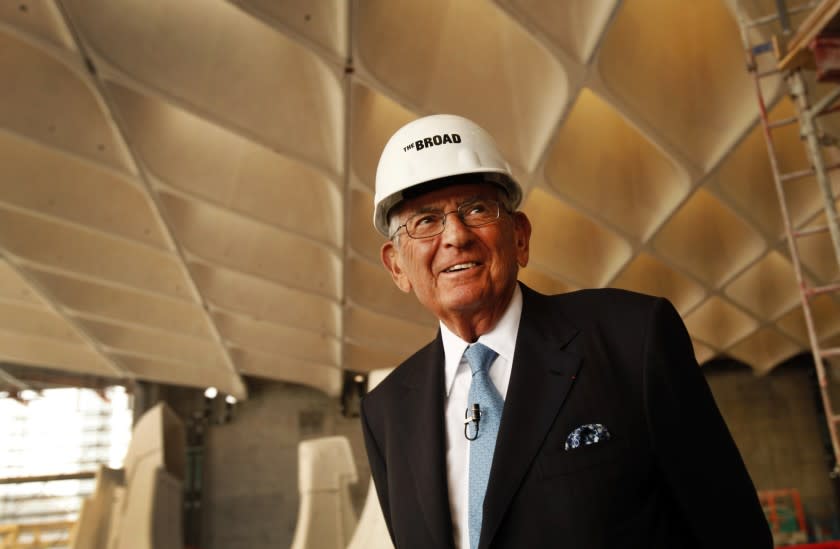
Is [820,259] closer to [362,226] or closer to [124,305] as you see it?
[362,226]

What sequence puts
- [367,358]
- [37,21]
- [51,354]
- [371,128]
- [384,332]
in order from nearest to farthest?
[37,21] < [371,128] < [384,332] < [51,354] < [367,358]

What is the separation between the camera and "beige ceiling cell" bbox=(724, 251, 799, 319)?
17.1 meters

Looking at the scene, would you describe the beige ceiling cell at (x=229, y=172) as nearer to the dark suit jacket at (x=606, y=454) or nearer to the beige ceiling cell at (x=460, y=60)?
the beige ceiling cell at (x=460, y=60)

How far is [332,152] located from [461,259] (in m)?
8.48

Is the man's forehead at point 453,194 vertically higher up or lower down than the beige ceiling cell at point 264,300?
lower down

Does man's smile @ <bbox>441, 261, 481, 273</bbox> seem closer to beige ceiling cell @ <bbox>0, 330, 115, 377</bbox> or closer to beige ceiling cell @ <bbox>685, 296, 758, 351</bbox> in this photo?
beige ceiling cell @ <bbox>685, 296, 758, 351</bbox>

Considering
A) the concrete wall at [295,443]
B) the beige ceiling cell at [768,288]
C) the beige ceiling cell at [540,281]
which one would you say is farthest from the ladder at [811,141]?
the concrete wall at [295,443]

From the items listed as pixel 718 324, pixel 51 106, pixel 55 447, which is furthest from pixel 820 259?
pixel 55 447

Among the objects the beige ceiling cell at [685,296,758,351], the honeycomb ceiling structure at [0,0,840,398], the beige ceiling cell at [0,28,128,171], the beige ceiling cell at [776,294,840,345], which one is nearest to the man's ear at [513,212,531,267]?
the honeycomb ceiling structure at [0,0,840,398]

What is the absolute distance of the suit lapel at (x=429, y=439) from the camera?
178 centimetres

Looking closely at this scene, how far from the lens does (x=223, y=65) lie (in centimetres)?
859

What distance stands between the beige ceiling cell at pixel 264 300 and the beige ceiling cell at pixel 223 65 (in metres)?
6.14

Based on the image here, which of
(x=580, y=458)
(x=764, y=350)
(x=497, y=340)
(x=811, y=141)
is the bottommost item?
(x=580, y=458)

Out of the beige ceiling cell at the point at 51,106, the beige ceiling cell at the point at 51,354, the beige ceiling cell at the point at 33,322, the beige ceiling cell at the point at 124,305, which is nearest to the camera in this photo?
the beige ceiling cell at the point at 51,106
